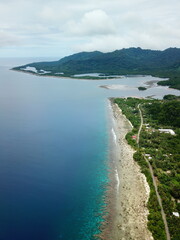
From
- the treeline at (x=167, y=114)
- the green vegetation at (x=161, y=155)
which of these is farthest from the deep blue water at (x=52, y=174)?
the treeline at (x=167, y=114)

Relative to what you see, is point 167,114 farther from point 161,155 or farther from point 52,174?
point 52,174

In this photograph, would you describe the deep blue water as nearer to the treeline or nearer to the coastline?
the coastline

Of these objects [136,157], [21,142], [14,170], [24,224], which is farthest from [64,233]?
[21,142]

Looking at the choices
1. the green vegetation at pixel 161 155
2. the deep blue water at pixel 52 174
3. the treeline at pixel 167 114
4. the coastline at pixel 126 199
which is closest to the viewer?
the coastline at pixel 126 199

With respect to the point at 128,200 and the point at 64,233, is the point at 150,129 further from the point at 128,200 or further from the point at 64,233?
the point at 64,233

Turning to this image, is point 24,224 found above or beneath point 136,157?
beneath

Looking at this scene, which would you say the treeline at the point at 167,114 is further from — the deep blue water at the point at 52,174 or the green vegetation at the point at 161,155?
the deep blue water at the point at 52,174

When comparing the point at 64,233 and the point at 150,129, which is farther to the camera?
the point at 150,129
